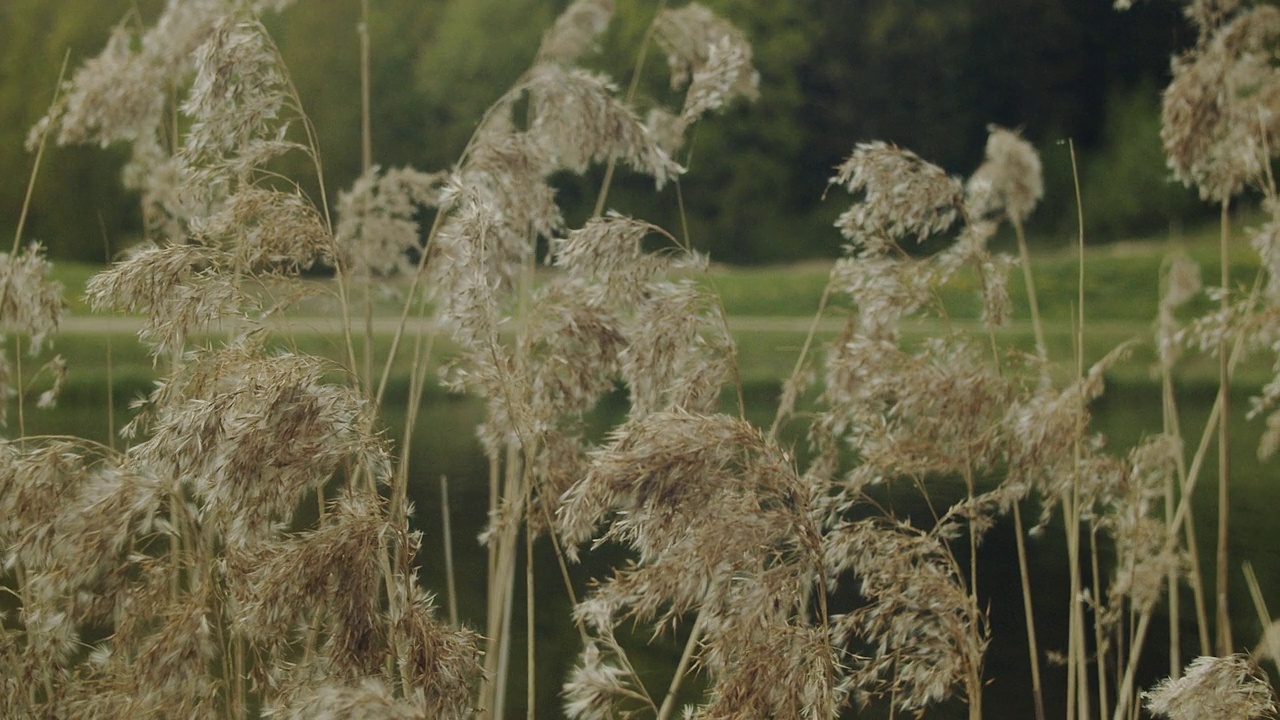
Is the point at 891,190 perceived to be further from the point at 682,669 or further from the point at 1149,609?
the point at 1149,609

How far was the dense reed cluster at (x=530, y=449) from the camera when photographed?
40.2 inches

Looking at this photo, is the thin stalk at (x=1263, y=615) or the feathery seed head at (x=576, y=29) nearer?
the thin stalk at (x=1263, y=615)

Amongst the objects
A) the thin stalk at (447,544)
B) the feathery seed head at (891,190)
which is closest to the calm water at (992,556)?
the thin stalk at (447,544)

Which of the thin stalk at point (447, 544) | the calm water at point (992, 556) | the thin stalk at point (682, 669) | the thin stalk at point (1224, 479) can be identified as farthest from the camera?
the thin stalk at point (447, 544)

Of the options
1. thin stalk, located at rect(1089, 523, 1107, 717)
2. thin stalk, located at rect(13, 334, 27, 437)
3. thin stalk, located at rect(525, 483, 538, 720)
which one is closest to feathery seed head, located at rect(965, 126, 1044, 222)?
thin stalk, located at rect(1089, 523, 1107, 717)

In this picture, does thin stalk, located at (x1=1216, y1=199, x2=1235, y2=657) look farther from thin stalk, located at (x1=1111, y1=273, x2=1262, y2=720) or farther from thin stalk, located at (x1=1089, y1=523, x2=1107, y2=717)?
thin stalk, located at (x1=1089, y1=523, x2=1107, y2=717)

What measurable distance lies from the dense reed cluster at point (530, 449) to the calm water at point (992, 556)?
85 millimetres

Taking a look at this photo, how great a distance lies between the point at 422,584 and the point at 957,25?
54.9 inches

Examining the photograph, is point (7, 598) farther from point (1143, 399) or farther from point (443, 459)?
point (1143, 399)

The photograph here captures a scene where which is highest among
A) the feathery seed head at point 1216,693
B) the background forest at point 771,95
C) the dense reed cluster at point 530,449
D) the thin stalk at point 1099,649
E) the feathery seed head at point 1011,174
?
the background forest at point 771,95

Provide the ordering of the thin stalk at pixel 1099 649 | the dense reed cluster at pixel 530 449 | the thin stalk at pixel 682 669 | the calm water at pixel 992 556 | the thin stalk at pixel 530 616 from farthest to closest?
the calm water at pixel 992 556 < the thin stalk at pixel 1099 649 < the thin stalk at pixel 530 616 < the thin stalk at pixel 682 669 < the dense reed cluster at pixel 530 449

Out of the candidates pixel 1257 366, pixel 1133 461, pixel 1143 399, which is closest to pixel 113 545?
pixel 1133 461

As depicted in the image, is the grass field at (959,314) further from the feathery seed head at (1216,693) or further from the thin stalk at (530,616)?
the feathery seed head at (1216,693)

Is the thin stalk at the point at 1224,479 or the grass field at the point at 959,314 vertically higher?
the grass field at the point at 959,314
